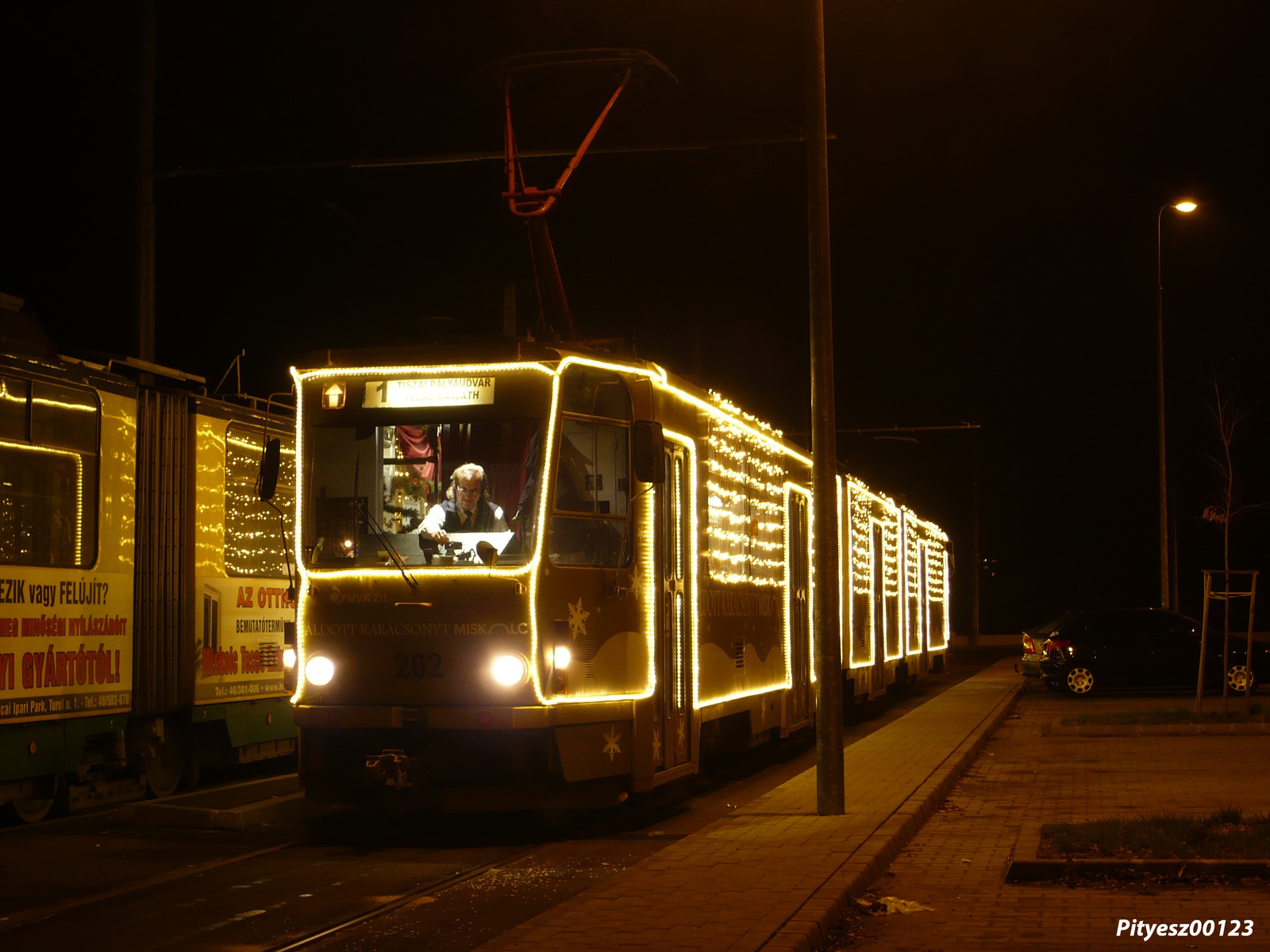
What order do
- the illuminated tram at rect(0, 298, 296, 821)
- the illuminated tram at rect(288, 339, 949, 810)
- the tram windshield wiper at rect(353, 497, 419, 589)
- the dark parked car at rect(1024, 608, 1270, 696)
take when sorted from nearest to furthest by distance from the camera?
the illuminated tram at rect(288, 339, 949, 810)
the tram windshield wiper at rect(353, 497, 419, 589)
the illuminated tram at rect(0, 298, 296, 821)
the dark parked car at rect(1024, 608, 1270, 696)

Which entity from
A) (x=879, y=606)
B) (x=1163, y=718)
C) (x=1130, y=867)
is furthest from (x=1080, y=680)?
(x=1130, y=867)

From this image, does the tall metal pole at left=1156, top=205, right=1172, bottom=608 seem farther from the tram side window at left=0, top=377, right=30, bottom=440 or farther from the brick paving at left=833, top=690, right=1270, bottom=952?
the tram side window at left=0, top=377, right=30, bottom=440

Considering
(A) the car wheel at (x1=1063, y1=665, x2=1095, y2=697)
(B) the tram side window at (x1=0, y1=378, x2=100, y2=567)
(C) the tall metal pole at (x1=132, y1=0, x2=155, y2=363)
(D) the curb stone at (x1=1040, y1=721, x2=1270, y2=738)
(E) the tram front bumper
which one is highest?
(C) the tall metal pole at (x1=132, y1=0, x2=155, y2=363)

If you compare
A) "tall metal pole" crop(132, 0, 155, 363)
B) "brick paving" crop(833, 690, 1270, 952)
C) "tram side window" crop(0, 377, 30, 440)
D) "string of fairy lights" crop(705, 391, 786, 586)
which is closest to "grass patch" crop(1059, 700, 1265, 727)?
"brick paving" crop(833, 690, 1270, 952)

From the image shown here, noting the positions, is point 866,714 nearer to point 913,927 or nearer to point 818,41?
point 818,41

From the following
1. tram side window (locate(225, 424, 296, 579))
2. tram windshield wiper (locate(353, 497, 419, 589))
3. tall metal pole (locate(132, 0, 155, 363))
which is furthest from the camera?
tram side window (locate(225, 424, 296, 579))

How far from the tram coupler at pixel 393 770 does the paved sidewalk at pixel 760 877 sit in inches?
70.3

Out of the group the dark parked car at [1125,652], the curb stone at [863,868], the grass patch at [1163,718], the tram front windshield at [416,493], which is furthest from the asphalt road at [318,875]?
the dark parked car at [1125,652]

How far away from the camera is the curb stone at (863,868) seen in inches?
274

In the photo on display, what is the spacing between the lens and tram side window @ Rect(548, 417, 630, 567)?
10.5 m

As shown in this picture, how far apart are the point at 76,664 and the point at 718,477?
5242 millimetres

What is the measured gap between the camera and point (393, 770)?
10.1 m

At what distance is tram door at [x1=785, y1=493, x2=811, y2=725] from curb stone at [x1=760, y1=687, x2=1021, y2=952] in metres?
1.77
